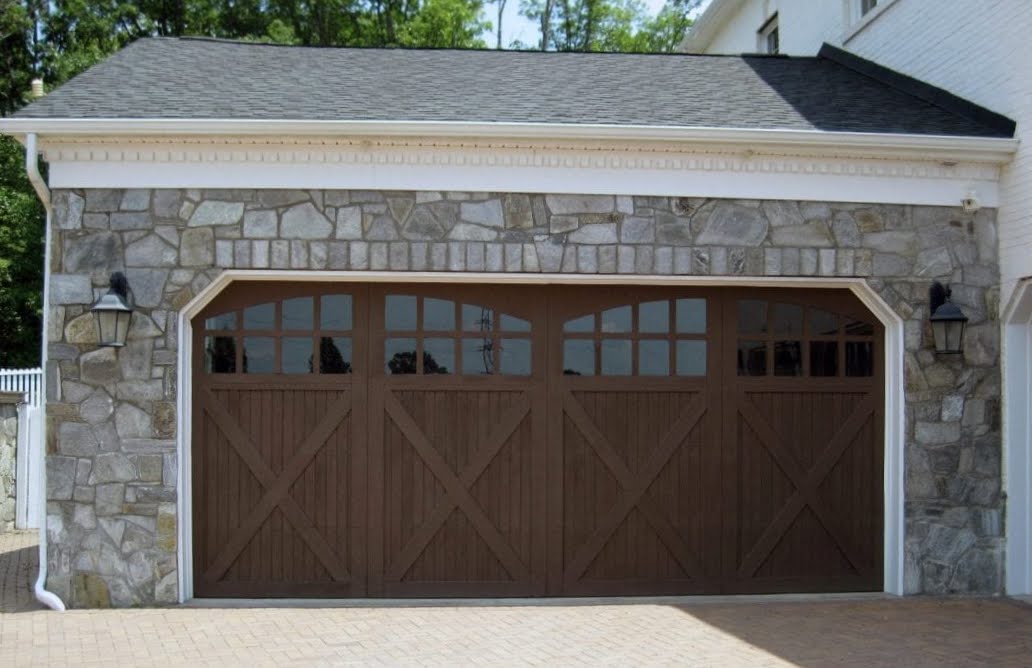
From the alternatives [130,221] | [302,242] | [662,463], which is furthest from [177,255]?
[662,463]

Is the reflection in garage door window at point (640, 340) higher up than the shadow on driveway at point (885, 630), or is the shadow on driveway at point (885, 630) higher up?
the reflection in garage door window at point (640, 340)

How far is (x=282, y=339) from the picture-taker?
897 centimetres

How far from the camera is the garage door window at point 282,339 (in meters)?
8.94

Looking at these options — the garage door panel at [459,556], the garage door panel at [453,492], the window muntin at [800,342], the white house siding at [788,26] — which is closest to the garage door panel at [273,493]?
the garage door panel at [453,492]

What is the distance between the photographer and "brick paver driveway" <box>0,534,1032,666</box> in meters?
6.98

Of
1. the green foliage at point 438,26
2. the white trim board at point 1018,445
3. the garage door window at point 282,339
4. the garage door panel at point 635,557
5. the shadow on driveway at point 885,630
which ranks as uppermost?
the green foliage at point 438,26

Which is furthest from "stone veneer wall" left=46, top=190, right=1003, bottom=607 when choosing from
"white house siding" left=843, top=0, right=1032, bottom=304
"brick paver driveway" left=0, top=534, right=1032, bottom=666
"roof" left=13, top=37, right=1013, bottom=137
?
"roof" left=13, top=37, right=1013, bottom=137

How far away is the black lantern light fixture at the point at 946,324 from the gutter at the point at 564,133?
119 centimetres

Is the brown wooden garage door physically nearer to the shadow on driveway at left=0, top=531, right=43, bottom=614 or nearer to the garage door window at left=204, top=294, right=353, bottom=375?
the garage door window at left=204, top=294, right=353, bottom=375

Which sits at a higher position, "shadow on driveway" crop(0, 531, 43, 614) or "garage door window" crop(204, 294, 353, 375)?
"garage door window" crop(204, 294, 353, 375)

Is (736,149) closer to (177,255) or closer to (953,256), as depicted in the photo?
(953,256)

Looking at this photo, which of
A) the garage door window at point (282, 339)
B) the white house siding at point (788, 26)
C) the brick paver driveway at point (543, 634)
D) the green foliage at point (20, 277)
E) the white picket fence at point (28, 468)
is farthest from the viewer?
the green foliage at point (20, 277)

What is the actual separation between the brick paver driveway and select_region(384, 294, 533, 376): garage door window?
1.91 metres

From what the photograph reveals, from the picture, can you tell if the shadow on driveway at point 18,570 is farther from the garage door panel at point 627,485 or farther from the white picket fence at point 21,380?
the garage door panel at point 627,485
